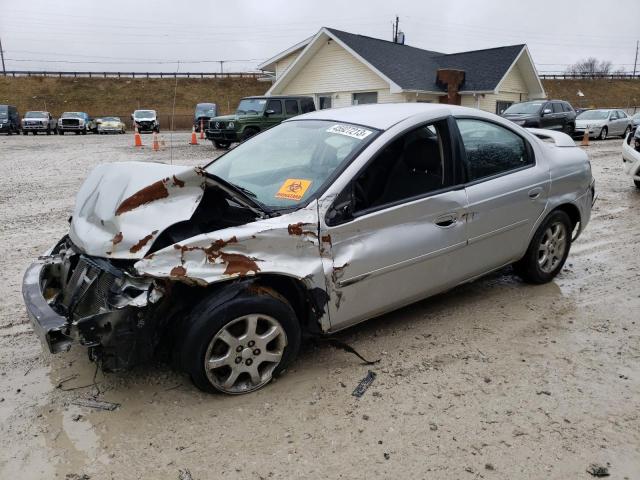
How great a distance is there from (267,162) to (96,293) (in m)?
1.58

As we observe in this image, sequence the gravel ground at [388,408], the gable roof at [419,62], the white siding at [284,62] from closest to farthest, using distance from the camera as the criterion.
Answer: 1. the gravel ground at [388,408]
2. the gable roof at [419,62]
3. the white siding at [284,62]

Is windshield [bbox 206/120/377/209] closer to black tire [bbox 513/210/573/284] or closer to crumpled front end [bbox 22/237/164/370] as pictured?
crumpled front end [bbox 22/237/164/370]

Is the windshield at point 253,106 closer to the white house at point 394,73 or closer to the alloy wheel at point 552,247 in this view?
the white house at point 394,73

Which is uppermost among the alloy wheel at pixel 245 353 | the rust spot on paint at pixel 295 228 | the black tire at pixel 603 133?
the black tire at pixel 603 133

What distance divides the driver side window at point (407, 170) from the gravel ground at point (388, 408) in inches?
41.6

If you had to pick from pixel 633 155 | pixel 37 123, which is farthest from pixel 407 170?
A: pixel 37 123

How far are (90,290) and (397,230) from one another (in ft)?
6.14

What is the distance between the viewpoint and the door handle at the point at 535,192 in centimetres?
414

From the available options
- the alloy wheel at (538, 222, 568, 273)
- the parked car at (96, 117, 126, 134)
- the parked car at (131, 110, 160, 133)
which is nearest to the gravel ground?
the alloy wheel at (538, 222, 568, 273)

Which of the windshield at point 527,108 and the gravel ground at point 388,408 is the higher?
the windshield at point 527,108

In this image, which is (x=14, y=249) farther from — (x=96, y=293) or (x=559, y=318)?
(x=559, y=318)

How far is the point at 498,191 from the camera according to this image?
3.88 m

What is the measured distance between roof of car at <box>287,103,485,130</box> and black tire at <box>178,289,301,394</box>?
1.42 m

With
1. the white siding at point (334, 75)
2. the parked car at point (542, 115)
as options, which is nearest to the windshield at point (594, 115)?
the parked car at point (542, 115)
